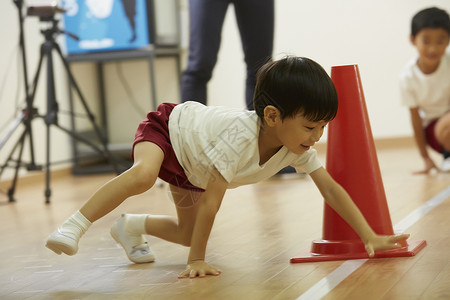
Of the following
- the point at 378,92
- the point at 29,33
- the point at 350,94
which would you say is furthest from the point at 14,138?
the point at 350,94

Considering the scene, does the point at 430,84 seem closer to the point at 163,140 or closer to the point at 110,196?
the point at 163,140

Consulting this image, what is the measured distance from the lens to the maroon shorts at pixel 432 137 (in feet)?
10.0

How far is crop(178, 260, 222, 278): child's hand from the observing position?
4.67 feet

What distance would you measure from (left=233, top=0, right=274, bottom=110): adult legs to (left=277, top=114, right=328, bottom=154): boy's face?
1.22m

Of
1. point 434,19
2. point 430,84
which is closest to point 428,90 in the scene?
point 430,84

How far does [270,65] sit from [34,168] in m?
1.77

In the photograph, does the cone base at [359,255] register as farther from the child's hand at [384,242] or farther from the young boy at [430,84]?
the young boy at [430,84]

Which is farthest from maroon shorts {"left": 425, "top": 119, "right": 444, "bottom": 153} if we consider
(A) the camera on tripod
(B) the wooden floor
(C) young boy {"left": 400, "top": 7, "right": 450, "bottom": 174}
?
(A) the camera on tripod

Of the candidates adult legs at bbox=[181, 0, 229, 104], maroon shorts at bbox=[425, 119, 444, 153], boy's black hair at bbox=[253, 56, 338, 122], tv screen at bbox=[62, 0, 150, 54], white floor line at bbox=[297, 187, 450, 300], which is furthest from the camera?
tv screen at bbox=[62, 0, 150, 54]

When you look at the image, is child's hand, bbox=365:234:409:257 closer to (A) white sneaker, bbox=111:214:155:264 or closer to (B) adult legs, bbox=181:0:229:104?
(A) white sneaker, bbox=111:214:155:264

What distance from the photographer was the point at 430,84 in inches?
118

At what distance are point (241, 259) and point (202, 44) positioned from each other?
1.17m

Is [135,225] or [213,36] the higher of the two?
[213,36]

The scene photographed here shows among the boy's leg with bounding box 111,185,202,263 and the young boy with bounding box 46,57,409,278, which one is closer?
the young boy with bounding box 46,57,409,278
